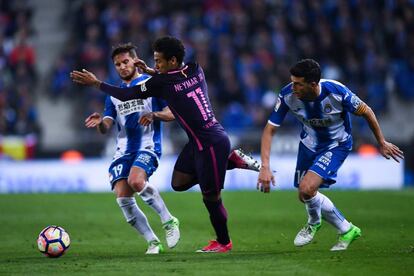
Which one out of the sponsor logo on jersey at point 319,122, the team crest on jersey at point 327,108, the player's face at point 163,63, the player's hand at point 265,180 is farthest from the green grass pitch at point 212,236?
the player's face at point 163,63

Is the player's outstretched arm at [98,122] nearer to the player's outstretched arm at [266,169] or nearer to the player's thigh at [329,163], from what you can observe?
the player's outstretched arm at [266,169]

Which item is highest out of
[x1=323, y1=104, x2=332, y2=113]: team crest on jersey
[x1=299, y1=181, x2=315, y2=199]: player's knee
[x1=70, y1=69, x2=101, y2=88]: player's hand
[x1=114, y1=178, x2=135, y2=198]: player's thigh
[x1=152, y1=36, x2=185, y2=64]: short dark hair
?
[x1=152, y1=36, x2=185, y2=64]: short dark hair

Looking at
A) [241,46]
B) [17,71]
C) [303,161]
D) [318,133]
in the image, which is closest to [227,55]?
[241,46]

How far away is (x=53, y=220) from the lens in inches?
573

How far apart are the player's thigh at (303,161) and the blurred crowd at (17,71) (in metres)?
13.7

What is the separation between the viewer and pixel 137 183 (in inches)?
388

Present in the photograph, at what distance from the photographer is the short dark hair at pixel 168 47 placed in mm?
9461

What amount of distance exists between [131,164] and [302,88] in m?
2.17

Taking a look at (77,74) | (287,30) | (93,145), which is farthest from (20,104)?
(77,74)

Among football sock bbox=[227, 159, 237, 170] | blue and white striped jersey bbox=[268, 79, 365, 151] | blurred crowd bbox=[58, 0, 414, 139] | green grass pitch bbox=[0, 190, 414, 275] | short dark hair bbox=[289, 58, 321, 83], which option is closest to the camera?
green grass pitch bbox=[0, 190, 414, 275]

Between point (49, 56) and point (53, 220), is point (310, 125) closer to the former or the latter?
point (53, 220)

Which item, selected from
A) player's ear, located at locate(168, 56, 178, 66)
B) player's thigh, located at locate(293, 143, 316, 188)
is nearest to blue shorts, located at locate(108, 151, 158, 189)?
player's ear, located at locate(168, 56, 178, 66)

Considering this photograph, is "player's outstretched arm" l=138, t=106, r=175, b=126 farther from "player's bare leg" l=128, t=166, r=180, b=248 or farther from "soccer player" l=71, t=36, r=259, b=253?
"player's bare leg" l=128, t=166, r=180, b=248

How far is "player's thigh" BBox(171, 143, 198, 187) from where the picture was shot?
9820 millimetres
